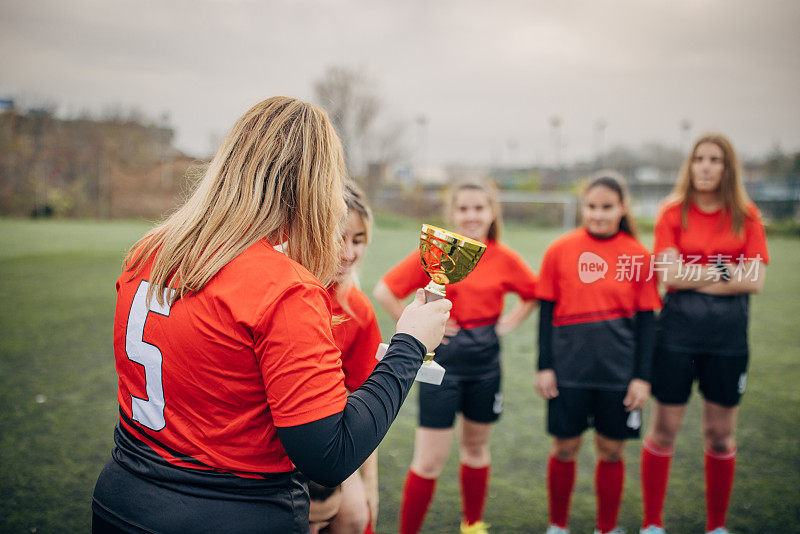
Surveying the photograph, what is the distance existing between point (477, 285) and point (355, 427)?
5.77ft

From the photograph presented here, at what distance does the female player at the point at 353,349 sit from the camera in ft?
6.14

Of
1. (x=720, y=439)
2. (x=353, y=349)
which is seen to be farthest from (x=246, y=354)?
(x=720, y=439)

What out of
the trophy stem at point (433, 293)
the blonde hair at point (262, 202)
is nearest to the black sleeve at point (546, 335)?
the trophy stem at point (433, 293)

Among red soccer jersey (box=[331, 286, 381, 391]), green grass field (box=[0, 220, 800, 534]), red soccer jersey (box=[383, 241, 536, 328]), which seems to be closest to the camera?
A: red soccer jersey (box=[331, 286, 381, 391])

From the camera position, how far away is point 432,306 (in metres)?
1.37

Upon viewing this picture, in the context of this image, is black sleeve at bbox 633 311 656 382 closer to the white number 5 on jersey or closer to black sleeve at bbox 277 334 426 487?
black sleeve at bbox 277 334 426 487

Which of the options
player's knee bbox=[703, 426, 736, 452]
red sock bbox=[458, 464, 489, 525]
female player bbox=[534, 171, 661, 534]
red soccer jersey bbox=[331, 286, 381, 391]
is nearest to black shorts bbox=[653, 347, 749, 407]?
player's knee bbox=[703, 426, 736, 452]

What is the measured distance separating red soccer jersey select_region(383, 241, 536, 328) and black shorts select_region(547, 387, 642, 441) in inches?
21.7

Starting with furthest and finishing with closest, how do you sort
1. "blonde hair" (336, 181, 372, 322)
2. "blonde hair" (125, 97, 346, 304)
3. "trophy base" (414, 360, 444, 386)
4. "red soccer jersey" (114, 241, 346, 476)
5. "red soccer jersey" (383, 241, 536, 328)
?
"red soccer jersey" (383, 241, 536, 328), "blonde hair" (336, 181, 372, 322), "trophy base" (414, 360, 444, 386), "blonde hair" (125, 97, 346, 304), "red soccer jersey" (114, 241, 346, 476)

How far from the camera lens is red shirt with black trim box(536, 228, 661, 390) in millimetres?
2691

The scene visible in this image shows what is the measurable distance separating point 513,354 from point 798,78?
4.25m

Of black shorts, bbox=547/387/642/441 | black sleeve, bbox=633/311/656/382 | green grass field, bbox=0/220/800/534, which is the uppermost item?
black sleeve, bbox=633/311/656/382

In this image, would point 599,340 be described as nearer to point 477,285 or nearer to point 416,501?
point 477,285

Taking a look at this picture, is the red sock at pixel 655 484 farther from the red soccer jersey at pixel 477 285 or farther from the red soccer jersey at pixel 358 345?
the red soccer jersey at pixel 358 345
